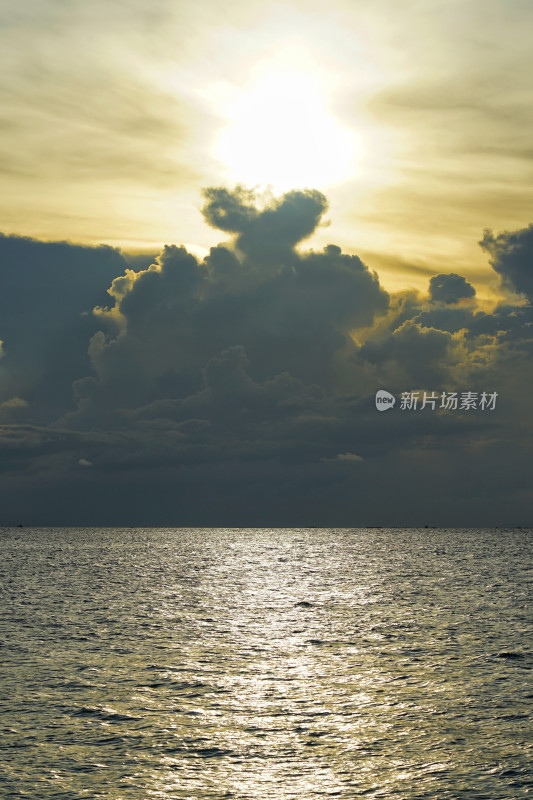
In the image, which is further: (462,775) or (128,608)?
(128,608)

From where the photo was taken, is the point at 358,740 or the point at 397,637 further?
the point at 397,637

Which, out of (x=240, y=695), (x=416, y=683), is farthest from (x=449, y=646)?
(x=240, y=695)

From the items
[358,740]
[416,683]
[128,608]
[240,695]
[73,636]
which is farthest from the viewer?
[128,608]

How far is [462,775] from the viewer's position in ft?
96.0

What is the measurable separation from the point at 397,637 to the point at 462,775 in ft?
112

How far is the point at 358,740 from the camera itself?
109ft

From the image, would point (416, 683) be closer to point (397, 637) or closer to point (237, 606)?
point (397, 637)

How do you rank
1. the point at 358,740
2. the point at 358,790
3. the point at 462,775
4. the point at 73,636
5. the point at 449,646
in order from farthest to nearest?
the point at 73,636
the point at 449,646
the point at 358,740
the point at 462,775
the point at 358,790

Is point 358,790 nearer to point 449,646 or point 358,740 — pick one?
point 358,740

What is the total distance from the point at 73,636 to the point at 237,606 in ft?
105

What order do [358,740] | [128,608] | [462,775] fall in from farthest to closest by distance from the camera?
[128,608] → [358,740] → [462,775]

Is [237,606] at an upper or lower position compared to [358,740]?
lower

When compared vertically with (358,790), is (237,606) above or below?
below

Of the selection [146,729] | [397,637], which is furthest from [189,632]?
[146,729]
